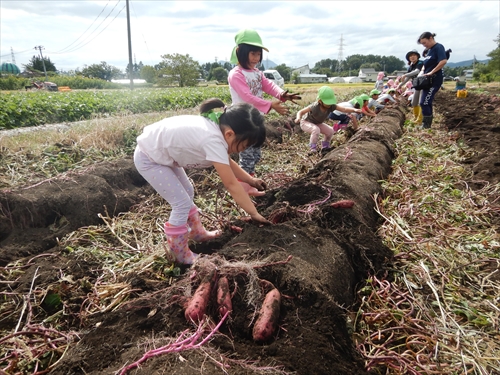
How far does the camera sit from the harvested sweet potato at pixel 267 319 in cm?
155

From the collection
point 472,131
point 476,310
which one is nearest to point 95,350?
point 476,310

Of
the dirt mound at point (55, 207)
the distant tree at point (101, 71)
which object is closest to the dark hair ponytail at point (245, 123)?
the dirt mound at point (55, 207)

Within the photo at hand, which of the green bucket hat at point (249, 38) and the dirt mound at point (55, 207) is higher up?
the green bucket hat at point (249, 38)

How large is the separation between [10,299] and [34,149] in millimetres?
3704

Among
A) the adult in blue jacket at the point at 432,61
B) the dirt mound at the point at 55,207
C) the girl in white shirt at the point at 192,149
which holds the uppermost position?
the adult in blue jacket at the point at 432,61

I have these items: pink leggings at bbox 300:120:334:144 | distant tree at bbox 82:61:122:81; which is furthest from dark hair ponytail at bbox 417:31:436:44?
distant tree at bbox 82:61:122:81

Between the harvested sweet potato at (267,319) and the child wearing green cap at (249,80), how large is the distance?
157 centimetres

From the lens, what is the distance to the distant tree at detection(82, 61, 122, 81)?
73.4 metres

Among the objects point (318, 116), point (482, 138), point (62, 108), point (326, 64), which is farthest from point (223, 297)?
point (326, 64)

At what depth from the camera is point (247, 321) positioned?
65.7 inches

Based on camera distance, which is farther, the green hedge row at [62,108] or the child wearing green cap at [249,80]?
the green hedge row at [62,108]

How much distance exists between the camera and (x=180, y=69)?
4231 cm

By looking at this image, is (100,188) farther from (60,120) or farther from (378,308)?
(60,120)

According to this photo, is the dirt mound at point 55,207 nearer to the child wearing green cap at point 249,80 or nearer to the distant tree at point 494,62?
the child wearing green cap at point 249,80
